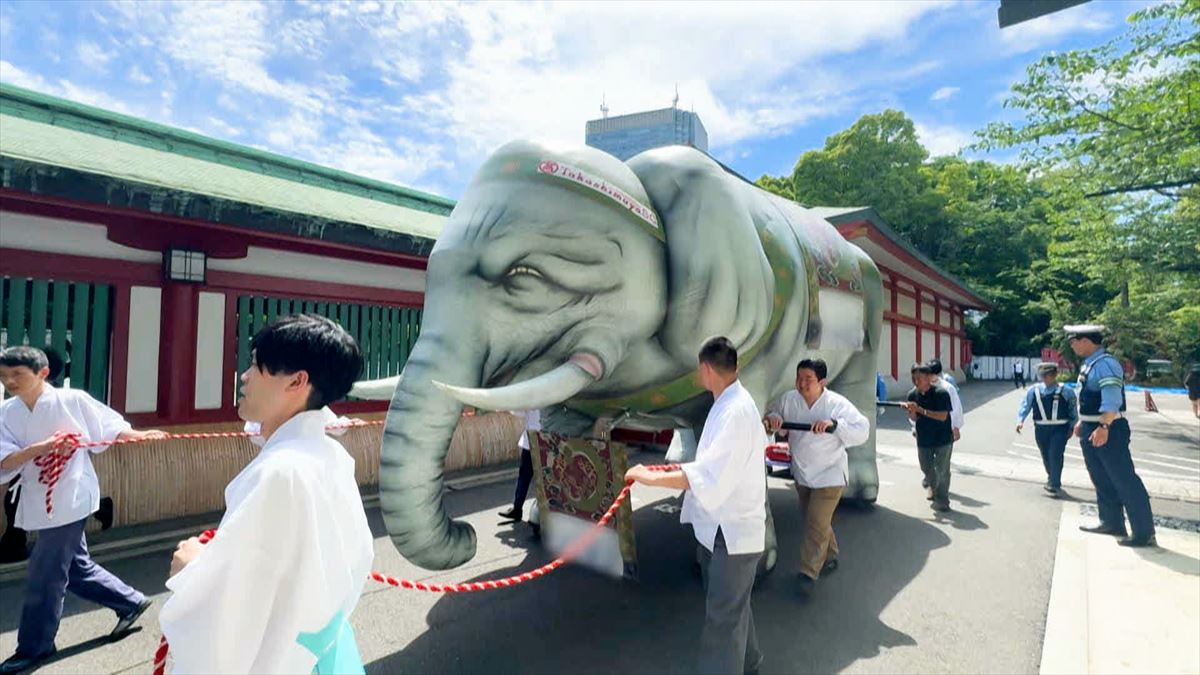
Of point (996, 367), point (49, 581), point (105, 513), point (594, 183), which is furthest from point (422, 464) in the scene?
point (996, 367)

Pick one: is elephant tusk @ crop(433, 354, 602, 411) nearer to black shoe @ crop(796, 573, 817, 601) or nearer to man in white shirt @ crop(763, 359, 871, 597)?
man in white shirt @ crop(763, 359, 871, 597)

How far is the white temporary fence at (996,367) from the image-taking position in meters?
30.4

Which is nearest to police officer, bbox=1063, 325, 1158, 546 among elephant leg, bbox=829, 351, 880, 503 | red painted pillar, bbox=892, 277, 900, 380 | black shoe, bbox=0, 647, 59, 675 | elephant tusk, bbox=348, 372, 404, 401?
elephant leg, bbox=829, 351, 880, 503

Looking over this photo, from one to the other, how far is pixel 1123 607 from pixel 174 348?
6637 mm

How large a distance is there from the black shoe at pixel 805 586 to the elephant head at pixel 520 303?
151 cm

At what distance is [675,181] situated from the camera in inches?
130

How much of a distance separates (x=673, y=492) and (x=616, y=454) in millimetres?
2752

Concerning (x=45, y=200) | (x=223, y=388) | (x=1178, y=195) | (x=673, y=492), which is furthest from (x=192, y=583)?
(x=1178, y=195)

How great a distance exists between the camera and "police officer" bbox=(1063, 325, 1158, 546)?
14.2 ft

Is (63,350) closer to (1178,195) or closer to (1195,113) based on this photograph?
(1195,113)

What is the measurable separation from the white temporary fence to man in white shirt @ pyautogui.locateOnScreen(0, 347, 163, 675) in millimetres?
33786

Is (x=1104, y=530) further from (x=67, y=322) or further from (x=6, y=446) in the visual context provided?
(x=67, y=322)

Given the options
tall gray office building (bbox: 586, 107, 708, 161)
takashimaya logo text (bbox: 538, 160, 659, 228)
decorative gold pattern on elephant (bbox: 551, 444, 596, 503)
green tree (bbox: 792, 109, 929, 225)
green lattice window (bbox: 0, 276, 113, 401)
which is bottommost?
decorative gold pattern on elephant (bbox: 551, 444, 596, 503)

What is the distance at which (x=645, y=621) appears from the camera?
310cm
